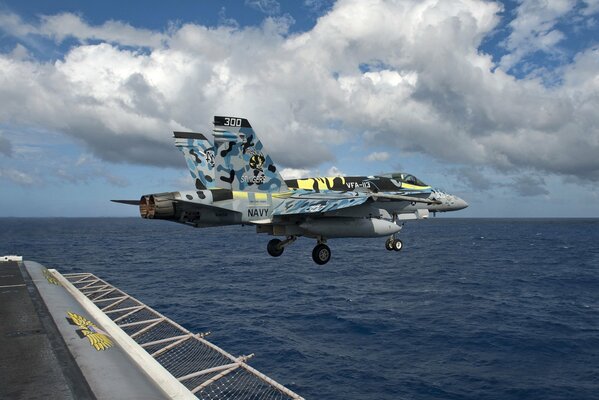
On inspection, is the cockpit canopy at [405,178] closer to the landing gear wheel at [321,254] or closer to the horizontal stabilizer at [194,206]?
the landing gear wheel at [321,254]

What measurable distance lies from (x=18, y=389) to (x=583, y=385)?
36073mm

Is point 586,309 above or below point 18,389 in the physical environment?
below

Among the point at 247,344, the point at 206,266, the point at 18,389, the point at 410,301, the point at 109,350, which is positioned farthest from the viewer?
the point at 206,266

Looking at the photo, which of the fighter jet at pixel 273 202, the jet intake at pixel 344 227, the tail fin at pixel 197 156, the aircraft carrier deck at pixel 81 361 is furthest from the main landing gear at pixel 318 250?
the tail fin at pixel 197 156

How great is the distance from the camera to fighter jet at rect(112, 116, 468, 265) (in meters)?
18.6

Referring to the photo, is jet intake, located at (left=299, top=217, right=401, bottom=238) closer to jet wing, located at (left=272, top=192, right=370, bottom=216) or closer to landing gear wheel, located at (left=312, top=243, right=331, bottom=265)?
landing gear wheel, located at (left=312, top=243, right=331, bottom=265)

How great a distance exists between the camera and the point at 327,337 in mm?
41625

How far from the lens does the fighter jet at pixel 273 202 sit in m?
18.6

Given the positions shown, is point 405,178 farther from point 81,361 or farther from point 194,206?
point 81,361

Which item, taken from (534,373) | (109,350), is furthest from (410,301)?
(109,350)

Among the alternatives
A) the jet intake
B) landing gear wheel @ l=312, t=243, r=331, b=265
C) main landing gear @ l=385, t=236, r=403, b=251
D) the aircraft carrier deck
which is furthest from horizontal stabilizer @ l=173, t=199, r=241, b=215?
main landing gear @ l=385, t=236, r=403, b=251

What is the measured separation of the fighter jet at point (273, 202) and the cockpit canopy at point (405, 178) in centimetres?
137

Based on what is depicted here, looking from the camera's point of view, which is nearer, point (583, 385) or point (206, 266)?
point (583, 385)

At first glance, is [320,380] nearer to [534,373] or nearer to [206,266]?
[534,373]
